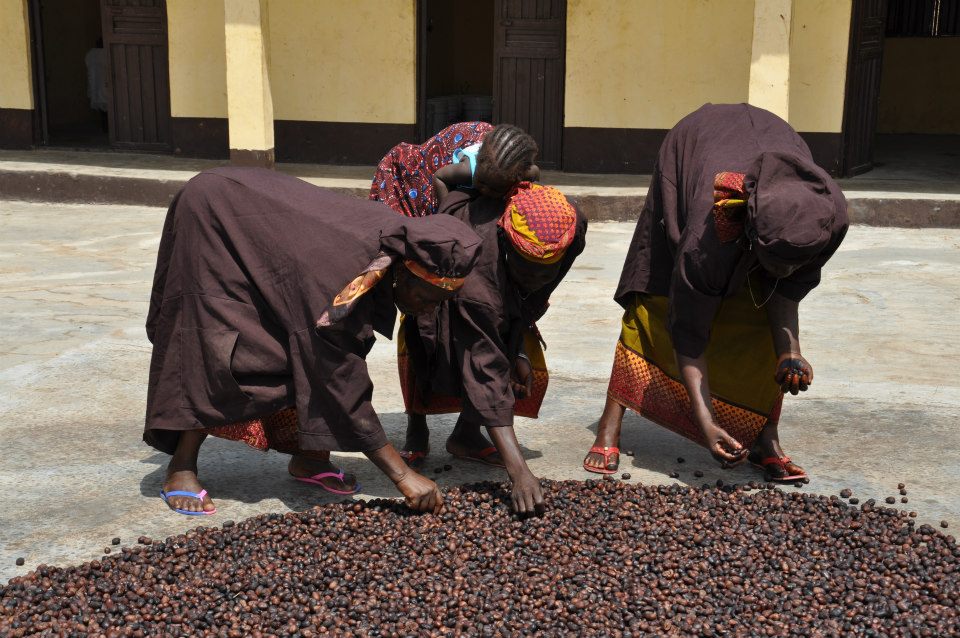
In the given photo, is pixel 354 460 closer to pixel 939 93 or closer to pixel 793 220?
pixel 793 220

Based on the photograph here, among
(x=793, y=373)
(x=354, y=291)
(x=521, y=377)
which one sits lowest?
(x=521, y=377)

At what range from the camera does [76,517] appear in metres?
3.97

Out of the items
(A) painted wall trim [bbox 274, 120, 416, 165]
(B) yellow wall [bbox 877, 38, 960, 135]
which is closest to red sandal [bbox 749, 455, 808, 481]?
(A) painted wall trim [bbox 274, 120, 416, 165]

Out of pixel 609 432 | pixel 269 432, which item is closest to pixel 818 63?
pixel 609 432

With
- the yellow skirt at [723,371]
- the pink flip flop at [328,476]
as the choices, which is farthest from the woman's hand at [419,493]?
the yellow skirt at [723,371]

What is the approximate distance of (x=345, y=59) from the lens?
11.2 metres

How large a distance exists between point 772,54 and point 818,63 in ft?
3.43

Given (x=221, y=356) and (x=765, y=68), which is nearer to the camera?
(x=221, y=356)

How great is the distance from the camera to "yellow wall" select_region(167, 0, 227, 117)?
11.2 m

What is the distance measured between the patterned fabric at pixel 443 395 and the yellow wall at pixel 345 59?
707cm

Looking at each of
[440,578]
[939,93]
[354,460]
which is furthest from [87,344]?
[939,93]

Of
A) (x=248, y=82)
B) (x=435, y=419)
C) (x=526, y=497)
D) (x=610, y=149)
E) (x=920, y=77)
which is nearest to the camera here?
(x=526, y=497)

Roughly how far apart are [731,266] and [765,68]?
613cm

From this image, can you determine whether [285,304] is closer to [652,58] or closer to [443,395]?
[443,395]
